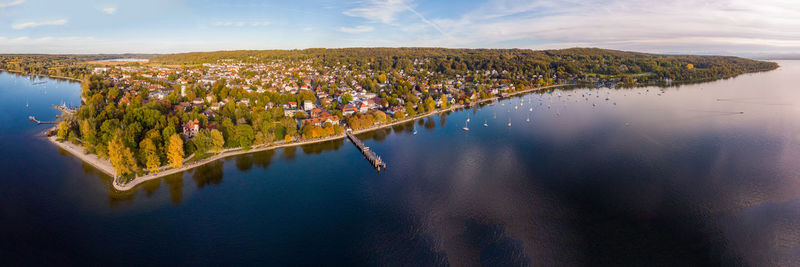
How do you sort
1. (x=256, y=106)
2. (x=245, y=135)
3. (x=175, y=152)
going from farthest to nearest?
(x=256, y=106), (x=245, y=135), (x=175, y=152)

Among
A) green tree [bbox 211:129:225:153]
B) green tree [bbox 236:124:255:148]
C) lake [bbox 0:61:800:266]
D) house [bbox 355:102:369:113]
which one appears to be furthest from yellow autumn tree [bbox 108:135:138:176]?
house [bbox 355:102:369:113]

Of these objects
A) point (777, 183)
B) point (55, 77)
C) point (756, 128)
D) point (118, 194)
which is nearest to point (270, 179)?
point (118, 194)

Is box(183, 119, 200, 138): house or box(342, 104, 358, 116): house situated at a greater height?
box(342, 104, 358, 116): house

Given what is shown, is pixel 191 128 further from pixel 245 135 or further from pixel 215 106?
pixel 215 106

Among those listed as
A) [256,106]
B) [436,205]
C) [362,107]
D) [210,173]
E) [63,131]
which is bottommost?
[436,205]

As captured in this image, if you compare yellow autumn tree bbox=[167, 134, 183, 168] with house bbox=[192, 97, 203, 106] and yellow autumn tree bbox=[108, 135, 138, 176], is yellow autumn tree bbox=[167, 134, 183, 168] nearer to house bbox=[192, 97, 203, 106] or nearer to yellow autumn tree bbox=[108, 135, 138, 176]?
yellow autumn tree bbox=[108, 135, 138, 176]

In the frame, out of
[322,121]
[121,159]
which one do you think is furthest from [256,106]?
[121,159]

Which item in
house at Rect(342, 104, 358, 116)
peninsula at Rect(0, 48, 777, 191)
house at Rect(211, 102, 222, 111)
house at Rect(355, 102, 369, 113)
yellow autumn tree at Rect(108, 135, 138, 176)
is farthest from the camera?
house at Rect(355, 102, 369, 113)
